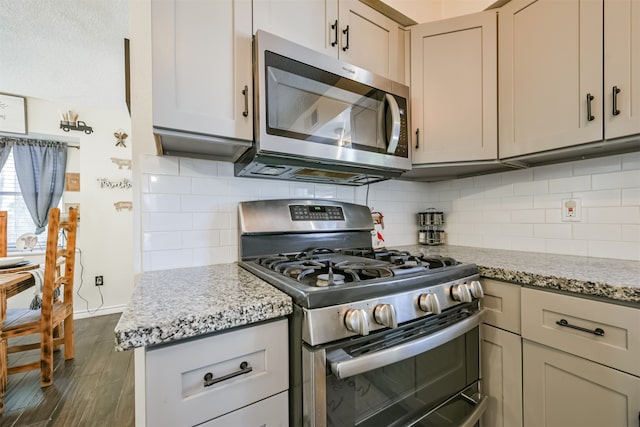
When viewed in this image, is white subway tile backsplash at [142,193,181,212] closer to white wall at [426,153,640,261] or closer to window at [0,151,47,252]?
white wall at [426,153,640,261]

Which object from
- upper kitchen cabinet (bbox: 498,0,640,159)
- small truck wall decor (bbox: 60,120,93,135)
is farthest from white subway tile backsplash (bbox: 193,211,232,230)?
small truck wall decor (bbox: 60,120,93,135)

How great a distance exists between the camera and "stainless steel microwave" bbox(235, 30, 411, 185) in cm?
101

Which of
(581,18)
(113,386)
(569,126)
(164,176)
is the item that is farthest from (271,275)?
(113,386)

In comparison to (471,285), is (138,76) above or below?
above

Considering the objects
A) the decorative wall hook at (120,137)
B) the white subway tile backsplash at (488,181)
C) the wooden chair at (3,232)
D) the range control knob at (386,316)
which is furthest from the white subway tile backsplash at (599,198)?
the decorative wall hook at (120,137)

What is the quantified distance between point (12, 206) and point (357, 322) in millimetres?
4536

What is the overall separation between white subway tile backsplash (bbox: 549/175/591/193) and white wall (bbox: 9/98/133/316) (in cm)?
416

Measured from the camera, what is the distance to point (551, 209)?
146cm

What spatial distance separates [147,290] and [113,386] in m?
1.68

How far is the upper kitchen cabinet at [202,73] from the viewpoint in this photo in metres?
0.90

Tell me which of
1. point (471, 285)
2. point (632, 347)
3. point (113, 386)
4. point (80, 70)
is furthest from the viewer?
point (80, 70)

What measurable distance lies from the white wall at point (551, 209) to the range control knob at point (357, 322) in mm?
1340

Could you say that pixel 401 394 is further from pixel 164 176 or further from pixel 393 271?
pixel 164 176

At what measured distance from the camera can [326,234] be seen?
1.46 m
